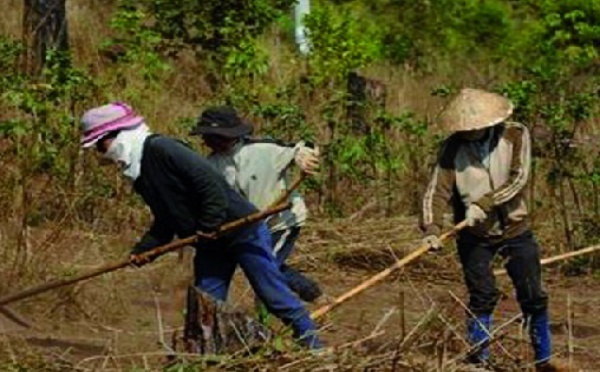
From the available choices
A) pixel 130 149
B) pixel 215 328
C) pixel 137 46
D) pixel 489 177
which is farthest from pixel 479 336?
pixel 137 46

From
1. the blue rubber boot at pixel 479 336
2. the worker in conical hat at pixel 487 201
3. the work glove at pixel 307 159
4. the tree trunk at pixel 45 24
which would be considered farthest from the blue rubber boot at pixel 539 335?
the tree trunk at pixel 45 24

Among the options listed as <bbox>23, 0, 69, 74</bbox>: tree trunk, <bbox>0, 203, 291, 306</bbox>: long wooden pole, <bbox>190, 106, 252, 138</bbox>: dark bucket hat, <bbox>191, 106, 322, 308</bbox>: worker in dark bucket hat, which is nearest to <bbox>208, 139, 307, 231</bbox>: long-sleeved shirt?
<bbox>191, 106, 322, 308</bbox>: worker in dark bucket hat

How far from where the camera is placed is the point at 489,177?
7285 mm

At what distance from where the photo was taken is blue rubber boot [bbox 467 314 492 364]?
6393mm

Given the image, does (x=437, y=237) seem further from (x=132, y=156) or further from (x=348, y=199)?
(x=348, y=199)

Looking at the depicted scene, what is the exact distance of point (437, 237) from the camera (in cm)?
720

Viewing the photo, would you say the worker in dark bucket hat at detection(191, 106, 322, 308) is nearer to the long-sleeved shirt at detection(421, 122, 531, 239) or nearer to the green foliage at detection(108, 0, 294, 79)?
the long-sleeved shirt at detection(421, 122, 531, 239)

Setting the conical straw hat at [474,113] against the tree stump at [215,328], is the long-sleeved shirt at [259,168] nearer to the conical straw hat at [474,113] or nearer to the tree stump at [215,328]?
the conical straw hat at [474,113]

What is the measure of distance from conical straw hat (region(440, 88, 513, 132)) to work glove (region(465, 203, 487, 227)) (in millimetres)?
378

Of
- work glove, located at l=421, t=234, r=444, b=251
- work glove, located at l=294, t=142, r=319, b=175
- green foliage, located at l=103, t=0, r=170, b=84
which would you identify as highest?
work glove, located at l=294, t=142, r=319, b=175

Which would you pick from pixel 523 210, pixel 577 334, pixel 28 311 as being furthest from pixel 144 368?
pixel 577 334

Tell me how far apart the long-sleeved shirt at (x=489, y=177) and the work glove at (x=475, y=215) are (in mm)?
33

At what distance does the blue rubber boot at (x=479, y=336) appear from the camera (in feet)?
21.0

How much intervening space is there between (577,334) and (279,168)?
7.48 ft
